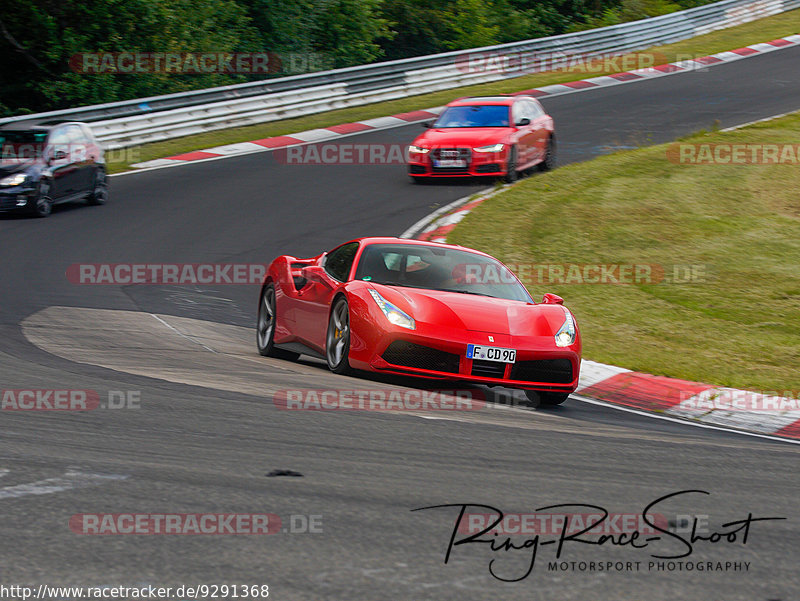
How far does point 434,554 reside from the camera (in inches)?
165

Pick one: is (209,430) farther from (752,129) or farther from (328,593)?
(752,129)

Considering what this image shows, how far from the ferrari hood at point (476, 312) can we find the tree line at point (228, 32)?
23.8m

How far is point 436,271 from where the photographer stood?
9.52 m

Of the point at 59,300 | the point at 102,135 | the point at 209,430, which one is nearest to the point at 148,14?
the point at 102,135

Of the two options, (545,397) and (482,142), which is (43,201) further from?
(545,397)

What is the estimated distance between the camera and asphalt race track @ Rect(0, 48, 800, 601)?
398 cm

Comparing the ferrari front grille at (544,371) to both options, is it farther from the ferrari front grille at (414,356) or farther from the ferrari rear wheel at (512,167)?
the ferrari rear wheel at (512,167)

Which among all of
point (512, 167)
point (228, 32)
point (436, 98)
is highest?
point (228, 32)

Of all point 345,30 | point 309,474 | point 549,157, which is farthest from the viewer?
point 345,30

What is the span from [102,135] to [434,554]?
21995 mm

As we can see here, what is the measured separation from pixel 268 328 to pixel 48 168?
912cm

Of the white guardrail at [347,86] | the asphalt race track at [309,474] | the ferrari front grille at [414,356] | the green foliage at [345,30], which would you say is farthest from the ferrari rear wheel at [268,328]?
the green foliage at [345,30]

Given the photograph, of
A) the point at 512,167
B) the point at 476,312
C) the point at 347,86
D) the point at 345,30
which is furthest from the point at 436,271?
the point at 345,30

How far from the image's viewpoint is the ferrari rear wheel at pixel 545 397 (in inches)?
342
